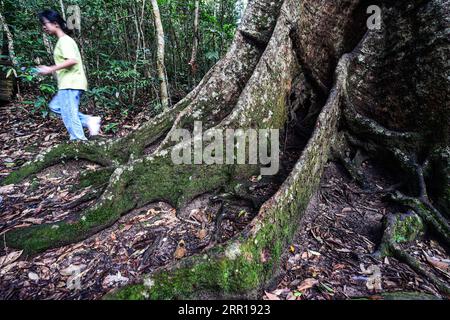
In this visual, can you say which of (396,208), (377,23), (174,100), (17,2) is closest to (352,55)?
(377,23)

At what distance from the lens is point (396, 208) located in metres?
3.02

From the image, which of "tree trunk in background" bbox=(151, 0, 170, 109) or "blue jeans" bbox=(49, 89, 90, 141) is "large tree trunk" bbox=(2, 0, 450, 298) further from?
"tree trunk in background" bbox=(151, 0, 170, 109)

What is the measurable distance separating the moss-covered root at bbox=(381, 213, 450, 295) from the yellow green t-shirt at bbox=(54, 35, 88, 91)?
4.42m

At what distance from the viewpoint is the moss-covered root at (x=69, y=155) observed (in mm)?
3877

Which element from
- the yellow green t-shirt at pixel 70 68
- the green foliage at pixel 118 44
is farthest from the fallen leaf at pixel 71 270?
the green foliage at pixel 118 44

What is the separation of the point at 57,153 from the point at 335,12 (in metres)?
4.58

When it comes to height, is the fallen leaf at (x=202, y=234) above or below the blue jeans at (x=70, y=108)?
below

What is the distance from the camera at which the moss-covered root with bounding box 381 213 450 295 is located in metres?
2.36

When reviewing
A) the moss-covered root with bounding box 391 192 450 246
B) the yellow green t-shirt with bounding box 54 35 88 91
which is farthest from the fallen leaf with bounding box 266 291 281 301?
the yellow green t-shirt with bounding box 54 35 88 91

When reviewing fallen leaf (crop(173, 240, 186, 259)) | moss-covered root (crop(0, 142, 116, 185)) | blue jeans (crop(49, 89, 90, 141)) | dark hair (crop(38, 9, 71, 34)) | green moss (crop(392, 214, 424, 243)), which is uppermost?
dark hair (crop(38, 9, 71, 34))

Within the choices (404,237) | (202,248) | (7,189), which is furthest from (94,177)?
(404,237)

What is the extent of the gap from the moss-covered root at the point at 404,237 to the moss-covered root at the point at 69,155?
3.60 metres

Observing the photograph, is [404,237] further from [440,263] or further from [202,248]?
[202,248]

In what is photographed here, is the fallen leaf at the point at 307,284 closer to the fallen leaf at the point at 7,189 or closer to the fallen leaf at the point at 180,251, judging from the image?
the fallen leaf at the point at 180,251
